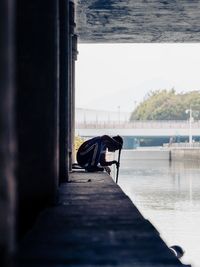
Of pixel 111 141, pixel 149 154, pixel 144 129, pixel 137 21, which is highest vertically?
pixel 137 21

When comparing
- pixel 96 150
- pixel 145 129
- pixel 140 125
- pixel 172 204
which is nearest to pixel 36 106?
pixel 96 150

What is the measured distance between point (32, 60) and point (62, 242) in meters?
3.16

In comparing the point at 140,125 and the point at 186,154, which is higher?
the point at 140,125

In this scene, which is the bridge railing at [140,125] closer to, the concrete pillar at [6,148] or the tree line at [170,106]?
the tree line at [170,106]

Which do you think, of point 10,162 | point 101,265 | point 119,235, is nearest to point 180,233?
point 119,235

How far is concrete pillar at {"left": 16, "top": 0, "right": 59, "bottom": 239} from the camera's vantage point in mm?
7230

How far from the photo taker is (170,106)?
5330 inches

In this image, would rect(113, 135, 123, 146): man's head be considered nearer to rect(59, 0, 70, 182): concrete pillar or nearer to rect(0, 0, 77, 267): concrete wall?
rect(59, 0, 70, 182): concrete pillar

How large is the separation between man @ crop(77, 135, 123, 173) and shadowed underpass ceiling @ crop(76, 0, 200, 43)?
6.82m

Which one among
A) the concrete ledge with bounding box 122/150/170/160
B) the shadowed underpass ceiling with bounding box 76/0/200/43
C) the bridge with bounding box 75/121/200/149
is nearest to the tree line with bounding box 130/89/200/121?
the bridge with bounding box 75/121/200/149

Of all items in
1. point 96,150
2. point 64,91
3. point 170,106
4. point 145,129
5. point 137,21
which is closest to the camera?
point 64,91

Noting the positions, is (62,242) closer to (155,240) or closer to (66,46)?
(155,240)

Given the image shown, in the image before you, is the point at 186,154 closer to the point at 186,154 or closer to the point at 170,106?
the point at 186,154

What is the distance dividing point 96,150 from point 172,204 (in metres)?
22.0
